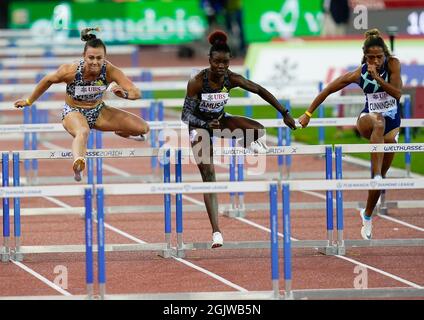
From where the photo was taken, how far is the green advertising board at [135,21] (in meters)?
31.9

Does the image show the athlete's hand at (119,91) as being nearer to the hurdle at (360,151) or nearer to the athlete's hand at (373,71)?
the hurdle at (360,151)

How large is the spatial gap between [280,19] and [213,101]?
1702cm

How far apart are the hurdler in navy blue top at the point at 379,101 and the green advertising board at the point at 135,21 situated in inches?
762

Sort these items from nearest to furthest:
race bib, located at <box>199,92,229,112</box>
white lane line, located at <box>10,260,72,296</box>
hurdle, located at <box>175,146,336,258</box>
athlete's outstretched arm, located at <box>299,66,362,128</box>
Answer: white lane line, located at <box>10,260,72,296</box>, race bib, located at <box>199,92,229,112</box>, hurdle, located at <box>175,146,336,258</box>, athlete's outstretched arm, located at <box>299,66,362,128</box>

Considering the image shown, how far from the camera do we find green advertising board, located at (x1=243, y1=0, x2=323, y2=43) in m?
27.9

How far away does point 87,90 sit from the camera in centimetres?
1171

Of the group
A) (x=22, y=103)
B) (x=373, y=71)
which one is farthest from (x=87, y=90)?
(x=373, y=71)

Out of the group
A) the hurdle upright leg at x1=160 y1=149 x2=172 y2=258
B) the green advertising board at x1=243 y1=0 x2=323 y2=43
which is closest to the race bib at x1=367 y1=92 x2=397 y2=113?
the hurdle upright leg at x1=160 y1=149 x2=172 y2=258

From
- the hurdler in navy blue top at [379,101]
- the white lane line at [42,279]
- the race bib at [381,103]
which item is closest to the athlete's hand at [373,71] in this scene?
the hurdler in navy blue top at [379,101]

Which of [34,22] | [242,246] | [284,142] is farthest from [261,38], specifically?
[242,246]

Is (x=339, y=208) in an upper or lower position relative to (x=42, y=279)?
upper

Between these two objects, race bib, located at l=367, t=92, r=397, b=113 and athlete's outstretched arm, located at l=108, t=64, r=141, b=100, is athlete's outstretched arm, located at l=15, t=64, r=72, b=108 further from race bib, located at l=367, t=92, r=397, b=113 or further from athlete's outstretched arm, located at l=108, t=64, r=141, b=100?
race bib, located at l=367, t=92, r=397, b=113

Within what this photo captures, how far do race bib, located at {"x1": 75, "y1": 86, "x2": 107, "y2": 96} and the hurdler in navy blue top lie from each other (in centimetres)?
252

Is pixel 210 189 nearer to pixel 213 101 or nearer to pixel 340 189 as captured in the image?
pixel 340 189
